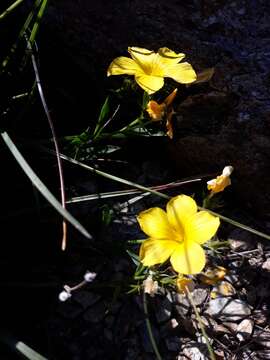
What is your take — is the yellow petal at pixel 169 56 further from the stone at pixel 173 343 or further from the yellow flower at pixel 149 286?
the stone at pixel 173 343

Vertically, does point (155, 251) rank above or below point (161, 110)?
below

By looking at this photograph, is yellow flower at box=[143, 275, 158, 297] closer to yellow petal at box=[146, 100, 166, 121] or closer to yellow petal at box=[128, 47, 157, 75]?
yellow petal at box=[146, 100, 166, 121]

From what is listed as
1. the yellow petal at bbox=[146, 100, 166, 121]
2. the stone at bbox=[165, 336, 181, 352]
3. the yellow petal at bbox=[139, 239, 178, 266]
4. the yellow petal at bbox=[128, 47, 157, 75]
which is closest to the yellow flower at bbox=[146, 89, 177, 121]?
the yellow petal at bbox=[146, 100, 166, 121]

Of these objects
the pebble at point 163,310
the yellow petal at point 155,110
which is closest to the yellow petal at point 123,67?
the yellow petal at point 155,110

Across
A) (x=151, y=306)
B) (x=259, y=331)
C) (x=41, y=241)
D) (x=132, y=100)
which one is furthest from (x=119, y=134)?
(x=259, y=331)

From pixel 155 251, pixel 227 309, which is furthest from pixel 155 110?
pixel 227 309

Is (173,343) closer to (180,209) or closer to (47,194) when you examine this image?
(180,209)
